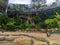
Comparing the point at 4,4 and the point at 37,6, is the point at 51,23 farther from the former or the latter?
the point at 4,4

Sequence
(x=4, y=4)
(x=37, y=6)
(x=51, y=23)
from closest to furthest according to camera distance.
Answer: (x=51, y=23)
(x=37, y=6)
(x=4, y=4)

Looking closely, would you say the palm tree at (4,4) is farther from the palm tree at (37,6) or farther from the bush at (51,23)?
the bush at (51,23)

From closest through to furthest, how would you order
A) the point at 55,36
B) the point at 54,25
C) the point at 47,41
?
1. the point at 47,41
2. the point at 55,36
3. the point at 54,25

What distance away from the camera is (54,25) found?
8.59 meters

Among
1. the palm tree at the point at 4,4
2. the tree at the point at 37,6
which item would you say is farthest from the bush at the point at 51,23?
the palm tree at the point at 4,4

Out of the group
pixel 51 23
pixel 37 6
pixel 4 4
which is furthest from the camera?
pixel 4 4

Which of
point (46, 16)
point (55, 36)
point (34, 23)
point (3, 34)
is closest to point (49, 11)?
point (46, 16)

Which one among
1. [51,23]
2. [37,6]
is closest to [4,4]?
[37,6]

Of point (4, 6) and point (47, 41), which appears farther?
point (4, 6)

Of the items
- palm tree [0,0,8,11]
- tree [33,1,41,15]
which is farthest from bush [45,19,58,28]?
palm tree [0,0,8,11]

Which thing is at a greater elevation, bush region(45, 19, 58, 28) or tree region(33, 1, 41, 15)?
tree region(33, 1, 41, 15)

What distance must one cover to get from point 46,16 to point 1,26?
1.86 meters

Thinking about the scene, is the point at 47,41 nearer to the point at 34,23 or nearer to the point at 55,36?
the point at 55,36

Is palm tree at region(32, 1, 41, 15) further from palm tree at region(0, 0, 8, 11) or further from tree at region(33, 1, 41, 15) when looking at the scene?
palm tree at region(0, 0, 8, 11)
